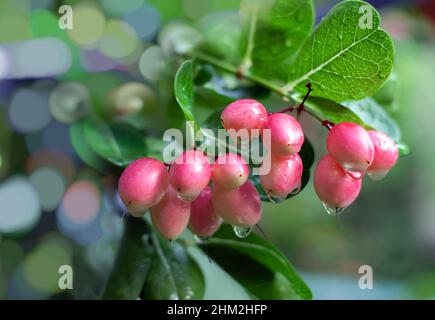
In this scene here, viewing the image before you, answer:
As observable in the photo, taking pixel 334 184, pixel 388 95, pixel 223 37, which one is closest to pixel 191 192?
pixel 334 184

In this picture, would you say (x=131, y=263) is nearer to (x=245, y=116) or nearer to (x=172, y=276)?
(x=172, y=276)

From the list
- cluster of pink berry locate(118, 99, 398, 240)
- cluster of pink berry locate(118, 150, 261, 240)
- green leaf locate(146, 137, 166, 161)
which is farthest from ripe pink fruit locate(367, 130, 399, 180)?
green leaf locate(146, 137, 166, 161)

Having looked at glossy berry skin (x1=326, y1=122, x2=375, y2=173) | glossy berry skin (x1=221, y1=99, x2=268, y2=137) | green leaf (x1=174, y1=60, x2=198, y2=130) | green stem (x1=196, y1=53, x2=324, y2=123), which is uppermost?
green stem (x1=196, y1=53, x2=324, y2=123)

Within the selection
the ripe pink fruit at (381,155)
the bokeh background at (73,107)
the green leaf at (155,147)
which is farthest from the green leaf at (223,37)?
the ripe pink fruit at (381,155)

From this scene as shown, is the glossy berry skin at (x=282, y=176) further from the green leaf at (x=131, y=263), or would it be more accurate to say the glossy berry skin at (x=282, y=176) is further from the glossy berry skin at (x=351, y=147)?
the green leaf at (x=131, y=263)

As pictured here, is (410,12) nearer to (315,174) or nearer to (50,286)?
(50,286)

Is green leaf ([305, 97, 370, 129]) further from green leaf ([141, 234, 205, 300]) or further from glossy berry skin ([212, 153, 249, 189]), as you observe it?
green leaf ([141, 234, 205, 300])

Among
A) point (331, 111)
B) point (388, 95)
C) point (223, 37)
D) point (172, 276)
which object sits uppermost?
point (223, 37)
